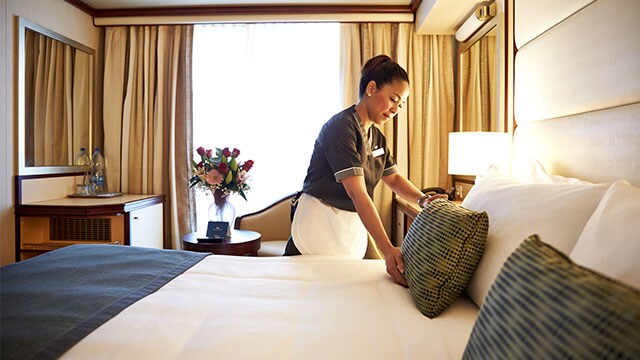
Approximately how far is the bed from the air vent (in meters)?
1.53

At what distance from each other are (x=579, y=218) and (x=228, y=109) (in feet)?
10.7

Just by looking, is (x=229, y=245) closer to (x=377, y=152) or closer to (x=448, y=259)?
(x=377, y=152)

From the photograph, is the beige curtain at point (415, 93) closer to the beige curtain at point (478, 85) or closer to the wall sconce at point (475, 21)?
the beige curtain at point (478, 85)

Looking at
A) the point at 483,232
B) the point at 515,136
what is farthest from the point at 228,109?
the point at 483,232

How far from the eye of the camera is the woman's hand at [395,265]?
4.41ft

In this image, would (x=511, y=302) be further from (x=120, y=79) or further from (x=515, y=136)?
(x=120, y=79)

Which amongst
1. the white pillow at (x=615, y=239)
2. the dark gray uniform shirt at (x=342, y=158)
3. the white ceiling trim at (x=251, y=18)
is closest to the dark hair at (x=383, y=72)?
the dark gray uniform shirt at (x=342, y=158)

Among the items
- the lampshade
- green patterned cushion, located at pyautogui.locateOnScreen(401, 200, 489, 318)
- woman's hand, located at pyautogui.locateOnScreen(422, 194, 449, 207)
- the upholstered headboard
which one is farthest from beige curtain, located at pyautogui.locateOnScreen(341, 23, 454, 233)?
green patterned cushion, located at pyautogui.locateOnScreen(401, 200, 489, 318)

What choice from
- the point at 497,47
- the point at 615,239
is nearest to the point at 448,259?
the point at 615,239

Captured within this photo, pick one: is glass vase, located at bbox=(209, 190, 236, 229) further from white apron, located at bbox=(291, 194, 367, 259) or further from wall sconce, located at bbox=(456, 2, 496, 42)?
wall sconce, located at bbox=(456, 2, 496, 42)

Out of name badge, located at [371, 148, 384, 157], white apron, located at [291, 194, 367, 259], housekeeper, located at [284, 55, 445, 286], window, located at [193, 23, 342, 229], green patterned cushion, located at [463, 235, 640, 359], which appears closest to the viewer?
green patterned cushion, located at [463, 235, 640, 359]

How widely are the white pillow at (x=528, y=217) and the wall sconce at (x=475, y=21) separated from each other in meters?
1.73

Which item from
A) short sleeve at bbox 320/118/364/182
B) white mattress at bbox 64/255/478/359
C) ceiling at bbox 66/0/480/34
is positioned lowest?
white mattress at bbox 64/255/478/359

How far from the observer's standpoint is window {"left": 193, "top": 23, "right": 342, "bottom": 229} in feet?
12.0
